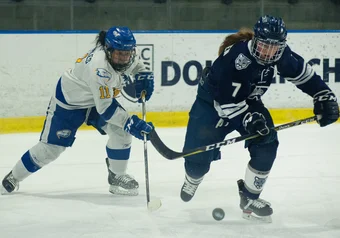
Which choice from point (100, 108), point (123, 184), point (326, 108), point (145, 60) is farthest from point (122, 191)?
point (145, 60)

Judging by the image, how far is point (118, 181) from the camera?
3732 mm

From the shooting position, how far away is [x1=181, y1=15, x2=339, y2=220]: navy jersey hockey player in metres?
2.88

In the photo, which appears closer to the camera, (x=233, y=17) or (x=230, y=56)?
(x=230, y=56)

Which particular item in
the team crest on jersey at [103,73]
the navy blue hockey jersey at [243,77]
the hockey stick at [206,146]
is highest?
the navy blue hockey jersey at [243,77]

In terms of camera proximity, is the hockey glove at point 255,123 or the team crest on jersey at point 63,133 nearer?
the hockey glove at point 255,123

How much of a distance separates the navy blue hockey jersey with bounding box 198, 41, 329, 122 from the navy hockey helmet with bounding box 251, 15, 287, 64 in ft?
0.24

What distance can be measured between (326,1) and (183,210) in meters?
4.27

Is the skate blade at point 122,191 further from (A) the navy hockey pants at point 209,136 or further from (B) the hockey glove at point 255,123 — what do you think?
(B) the hockey glove at point 255,123

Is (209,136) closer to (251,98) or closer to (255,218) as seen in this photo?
(251,98)

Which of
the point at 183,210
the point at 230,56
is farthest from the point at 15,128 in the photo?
the point at 230,56

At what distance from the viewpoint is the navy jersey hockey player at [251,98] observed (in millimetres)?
2879

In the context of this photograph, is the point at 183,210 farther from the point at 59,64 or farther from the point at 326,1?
the point at 326,1

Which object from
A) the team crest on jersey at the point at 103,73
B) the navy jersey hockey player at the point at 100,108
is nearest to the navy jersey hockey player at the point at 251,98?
the navy jersey hockey player at the point at 100,108

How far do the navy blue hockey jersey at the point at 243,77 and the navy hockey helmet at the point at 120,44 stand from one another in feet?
1.39
